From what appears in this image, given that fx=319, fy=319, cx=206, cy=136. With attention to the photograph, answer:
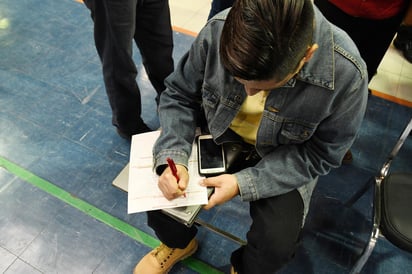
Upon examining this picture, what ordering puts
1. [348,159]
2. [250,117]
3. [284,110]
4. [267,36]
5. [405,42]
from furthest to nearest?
1. [405,42]
2. [348,159]
3. [250,117]
4. [284,110]
5. [267,36]

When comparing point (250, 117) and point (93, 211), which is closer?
point (250, 117)

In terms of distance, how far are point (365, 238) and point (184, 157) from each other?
1.04m

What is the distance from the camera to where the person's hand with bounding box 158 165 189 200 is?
2.91ft

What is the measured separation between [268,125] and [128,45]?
75cm

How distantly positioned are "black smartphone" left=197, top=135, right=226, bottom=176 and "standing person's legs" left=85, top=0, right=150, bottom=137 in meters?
0.57

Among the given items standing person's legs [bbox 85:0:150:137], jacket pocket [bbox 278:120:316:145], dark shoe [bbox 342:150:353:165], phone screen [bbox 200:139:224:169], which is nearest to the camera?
jacket pocket [bbox 278:120:316:145]

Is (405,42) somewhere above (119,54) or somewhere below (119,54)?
below

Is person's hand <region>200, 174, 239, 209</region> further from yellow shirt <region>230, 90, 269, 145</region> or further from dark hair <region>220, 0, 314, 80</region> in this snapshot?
dark hair <region>220, 0, 314, 80</region>

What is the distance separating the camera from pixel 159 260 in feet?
4.36

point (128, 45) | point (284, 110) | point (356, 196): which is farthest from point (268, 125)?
point (356, 196)

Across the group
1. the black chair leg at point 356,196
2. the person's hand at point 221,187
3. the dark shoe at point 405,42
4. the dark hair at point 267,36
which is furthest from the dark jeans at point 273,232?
the dark shoe at point 405,42

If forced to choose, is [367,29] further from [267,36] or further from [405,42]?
[405,42]

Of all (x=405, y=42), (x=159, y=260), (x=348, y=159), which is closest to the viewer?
(x=159, y=260)

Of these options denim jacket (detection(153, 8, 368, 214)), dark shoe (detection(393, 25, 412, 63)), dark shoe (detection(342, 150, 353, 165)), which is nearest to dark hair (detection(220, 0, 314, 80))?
denim jacket (detection(153, 8, 368, 214))
